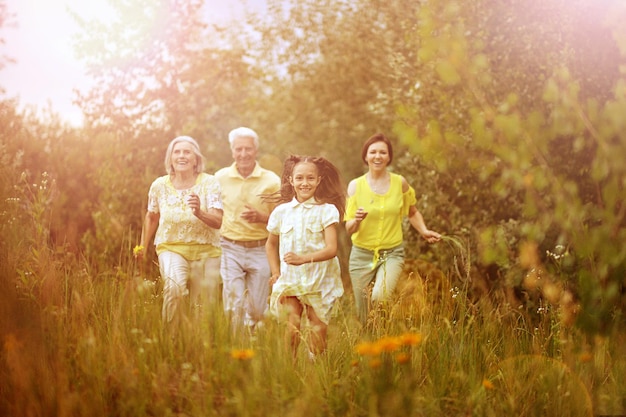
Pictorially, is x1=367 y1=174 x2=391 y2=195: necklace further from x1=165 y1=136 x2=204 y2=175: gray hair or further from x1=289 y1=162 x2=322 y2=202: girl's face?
x1=165 y1=136 x2=204 y2=175: gray hair

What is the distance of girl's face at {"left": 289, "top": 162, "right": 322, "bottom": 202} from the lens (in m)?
5.61

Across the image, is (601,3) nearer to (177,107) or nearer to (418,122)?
(418,122)

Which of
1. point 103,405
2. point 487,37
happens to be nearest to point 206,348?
point 103,405

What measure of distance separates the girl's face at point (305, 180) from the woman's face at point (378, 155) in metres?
1.11

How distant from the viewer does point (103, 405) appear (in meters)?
3.75

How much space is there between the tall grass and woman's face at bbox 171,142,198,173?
5.61 feet

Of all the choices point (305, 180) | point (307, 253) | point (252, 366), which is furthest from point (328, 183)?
point (252, 366)

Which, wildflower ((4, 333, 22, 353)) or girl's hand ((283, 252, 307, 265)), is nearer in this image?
wildflower ((4, 333, 22, 353))

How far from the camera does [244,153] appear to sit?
7152 millimetres

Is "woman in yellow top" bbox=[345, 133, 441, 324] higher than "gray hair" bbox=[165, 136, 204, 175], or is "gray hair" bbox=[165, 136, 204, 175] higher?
"gray hair" bbox=[165, 136, 204, 175]

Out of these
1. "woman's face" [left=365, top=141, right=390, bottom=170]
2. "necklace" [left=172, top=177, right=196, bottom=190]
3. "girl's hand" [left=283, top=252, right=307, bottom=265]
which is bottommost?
"girl's hand" [left=283, top=252, right=307, bottom=265]

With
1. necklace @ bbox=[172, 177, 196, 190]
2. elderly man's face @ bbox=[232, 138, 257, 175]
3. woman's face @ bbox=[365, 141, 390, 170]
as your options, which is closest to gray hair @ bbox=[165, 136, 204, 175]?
necklace @ bbox=[172, 177, 196, 190]

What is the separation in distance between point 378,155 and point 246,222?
4.72 feet

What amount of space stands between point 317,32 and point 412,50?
14.4ft
